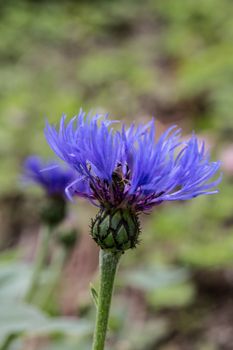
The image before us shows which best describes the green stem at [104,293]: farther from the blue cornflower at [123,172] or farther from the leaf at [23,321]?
the leaf at [23,321]

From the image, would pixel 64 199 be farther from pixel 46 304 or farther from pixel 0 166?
pixel 0 166

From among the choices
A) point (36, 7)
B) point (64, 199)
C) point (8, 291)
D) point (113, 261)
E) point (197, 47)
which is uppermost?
point (36, 7)

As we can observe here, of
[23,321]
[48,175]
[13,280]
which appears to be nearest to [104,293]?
[23,321]

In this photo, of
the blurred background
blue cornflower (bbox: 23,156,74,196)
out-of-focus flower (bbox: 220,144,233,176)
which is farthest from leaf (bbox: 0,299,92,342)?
out-of-focus flower (bbox: 220,144,233,176)

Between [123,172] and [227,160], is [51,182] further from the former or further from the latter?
[227,160]

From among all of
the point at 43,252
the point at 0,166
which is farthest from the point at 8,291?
the point at 0,166

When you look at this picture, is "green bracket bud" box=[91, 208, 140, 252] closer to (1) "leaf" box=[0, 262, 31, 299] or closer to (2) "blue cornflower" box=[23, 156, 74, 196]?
(2) "blue cornflower" box=[23, 156, 74, 196]

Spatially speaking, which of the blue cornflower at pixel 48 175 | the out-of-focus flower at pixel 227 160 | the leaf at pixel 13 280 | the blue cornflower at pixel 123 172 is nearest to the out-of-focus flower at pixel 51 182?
the blue cornflower at pixel 48 175

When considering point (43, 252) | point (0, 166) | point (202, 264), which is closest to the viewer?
point (43, 252)
